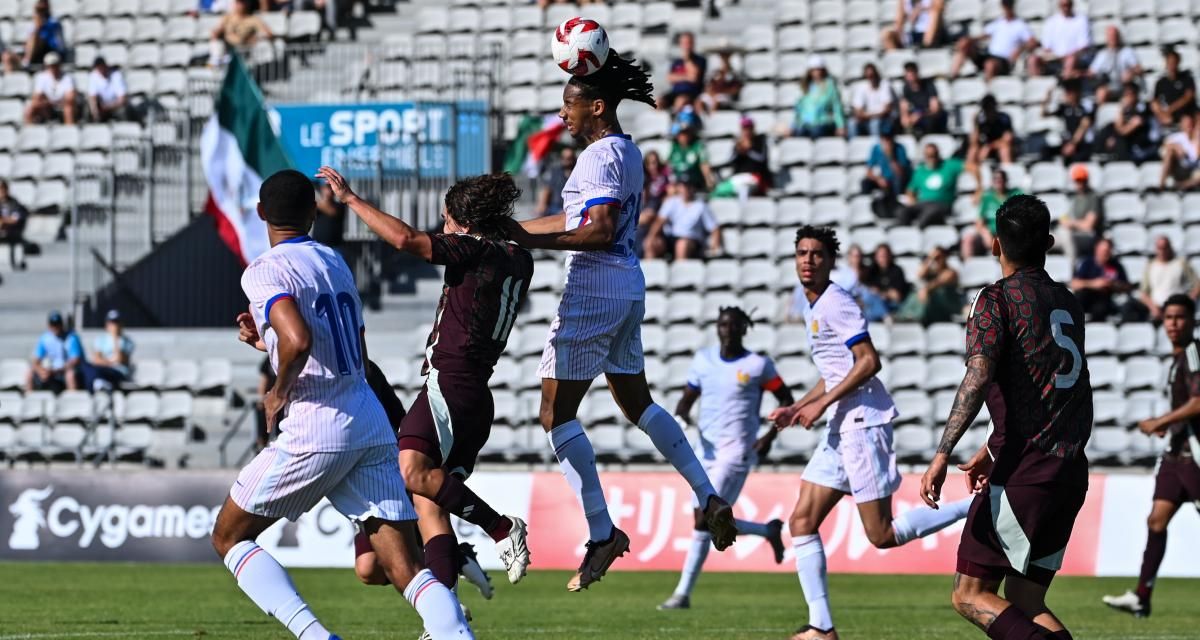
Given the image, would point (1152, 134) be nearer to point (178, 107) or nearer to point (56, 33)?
point (178, 107)

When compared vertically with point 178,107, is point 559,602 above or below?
below

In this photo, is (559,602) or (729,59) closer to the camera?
(559,602)

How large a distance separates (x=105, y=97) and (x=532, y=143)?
759cm

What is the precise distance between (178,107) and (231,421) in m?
6.59

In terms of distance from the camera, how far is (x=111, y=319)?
2373 cm

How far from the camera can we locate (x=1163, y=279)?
21.4m

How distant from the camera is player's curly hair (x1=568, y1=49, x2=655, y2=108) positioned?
9.40 meters

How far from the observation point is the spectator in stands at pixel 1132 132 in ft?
77.9

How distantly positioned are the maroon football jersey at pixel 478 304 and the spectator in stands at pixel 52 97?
20699 millimetres

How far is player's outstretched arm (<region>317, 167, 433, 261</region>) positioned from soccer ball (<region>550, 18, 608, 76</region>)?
4.75 feet

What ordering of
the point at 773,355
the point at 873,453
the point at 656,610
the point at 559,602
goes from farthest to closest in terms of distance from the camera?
the point at 773,355 < the point at 559,602 < the point at 656,610 < the point at 873,453

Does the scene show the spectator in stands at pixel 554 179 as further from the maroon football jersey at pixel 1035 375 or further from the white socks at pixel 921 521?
the maroon football jersey at pixel 1035 375

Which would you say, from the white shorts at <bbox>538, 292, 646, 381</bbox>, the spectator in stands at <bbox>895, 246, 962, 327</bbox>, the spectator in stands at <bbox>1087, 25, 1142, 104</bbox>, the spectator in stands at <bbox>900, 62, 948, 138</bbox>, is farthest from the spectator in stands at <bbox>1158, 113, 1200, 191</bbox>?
the white shorts at <bbox>538, 292, 646, 381</bbox>

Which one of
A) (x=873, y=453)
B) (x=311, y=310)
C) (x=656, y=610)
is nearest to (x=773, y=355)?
(x=656, y=610)
